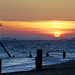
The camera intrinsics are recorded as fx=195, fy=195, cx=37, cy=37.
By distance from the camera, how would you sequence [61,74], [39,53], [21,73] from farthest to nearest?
[39,53], [21,73], [61,74]

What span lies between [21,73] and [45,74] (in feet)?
5.13

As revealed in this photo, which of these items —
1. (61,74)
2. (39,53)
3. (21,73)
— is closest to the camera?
(61,74)

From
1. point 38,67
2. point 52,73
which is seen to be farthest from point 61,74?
point 38,67

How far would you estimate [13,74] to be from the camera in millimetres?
11734

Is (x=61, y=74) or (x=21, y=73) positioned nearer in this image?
(x=61, y=74)

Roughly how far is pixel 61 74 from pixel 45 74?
3.05ft

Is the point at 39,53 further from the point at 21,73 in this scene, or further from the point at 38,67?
the point at 21,73

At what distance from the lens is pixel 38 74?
1152cm

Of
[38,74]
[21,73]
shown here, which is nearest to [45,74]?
[38,74]

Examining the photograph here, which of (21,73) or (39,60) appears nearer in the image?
(21,73)

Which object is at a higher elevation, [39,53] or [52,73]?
[39,53]

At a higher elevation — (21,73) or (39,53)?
(39,53)

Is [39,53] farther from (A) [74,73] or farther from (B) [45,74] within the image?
(A) [74,73]

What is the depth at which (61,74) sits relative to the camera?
11.2m
